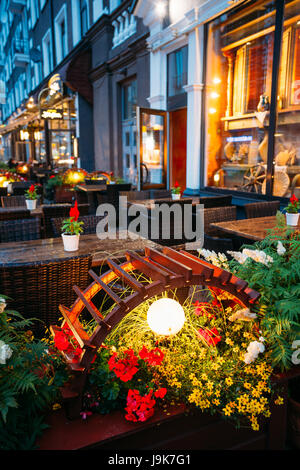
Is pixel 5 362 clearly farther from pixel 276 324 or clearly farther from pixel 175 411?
pixel 276 324

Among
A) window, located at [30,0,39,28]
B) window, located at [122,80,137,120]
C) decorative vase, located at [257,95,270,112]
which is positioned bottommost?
decorative vase, located at [257,95,270,112]

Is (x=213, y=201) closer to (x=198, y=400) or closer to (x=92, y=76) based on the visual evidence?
(x=198, y=400)

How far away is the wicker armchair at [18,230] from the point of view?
3.39 m

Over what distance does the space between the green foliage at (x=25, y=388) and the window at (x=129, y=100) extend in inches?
386

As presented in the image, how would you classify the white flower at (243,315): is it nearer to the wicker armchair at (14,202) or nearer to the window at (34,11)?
the wicker armchair at (14,202)

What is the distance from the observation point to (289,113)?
5.86 m

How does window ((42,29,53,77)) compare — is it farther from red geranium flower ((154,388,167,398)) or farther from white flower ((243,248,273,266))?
red geranium flower ((154,388,167,398))

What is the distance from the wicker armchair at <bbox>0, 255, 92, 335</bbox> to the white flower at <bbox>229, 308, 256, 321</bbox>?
1.07 m

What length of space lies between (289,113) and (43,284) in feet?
17.0

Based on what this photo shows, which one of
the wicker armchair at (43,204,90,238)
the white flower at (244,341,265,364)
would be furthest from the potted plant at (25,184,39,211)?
the white flower at (244,341,265,364)

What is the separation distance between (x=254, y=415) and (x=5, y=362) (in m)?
1.02

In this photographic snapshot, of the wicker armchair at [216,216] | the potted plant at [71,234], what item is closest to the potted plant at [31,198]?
the potted plant at [71,234]

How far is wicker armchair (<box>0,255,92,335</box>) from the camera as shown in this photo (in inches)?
86.1
